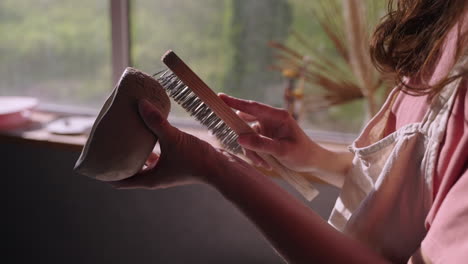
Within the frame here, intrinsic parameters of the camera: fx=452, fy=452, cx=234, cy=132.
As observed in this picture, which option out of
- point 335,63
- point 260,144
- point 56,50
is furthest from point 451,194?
point 56,50

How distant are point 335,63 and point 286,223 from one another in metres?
0.72

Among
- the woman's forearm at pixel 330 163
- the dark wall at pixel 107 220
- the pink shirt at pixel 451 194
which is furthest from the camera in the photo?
the dark wall at pixel 107 220

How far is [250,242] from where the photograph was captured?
107cm

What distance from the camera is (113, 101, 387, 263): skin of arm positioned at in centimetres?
47

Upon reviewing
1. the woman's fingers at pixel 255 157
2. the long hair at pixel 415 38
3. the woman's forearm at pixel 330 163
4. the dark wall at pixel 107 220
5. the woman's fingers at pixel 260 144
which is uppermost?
the long hair at pixel 415 38

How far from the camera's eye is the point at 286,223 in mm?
480

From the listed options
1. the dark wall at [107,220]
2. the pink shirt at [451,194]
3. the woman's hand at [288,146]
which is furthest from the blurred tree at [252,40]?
the pink shirt at [451,194]

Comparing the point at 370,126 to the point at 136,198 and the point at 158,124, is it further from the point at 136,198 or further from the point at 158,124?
the point at 136,198

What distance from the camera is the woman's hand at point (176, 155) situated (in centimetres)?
51

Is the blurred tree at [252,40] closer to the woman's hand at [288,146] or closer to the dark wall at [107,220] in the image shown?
the dark wall at [107,220]

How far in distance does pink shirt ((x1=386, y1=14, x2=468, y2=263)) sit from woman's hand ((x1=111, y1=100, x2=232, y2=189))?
9.2 inches

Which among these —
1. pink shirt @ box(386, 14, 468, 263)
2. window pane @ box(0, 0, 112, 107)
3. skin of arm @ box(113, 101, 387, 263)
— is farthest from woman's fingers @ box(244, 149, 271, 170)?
window pane @ box(0, 0, 112, 107)

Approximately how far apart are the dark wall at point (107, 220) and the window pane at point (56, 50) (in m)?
0.27

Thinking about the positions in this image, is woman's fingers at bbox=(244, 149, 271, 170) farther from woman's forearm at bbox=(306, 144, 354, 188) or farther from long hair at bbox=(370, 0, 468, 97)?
long hair at bbox=(370, 0, 468, 97)
